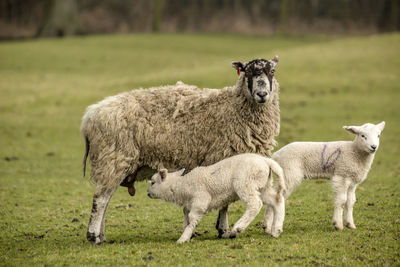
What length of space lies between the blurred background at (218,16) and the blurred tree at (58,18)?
3.22 meters

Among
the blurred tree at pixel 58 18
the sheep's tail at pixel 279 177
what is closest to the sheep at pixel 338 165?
the sheep's tail at pixel 279 177

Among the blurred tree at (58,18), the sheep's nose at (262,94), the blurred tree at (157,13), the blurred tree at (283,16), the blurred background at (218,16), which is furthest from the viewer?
the blurred background at (218,16)

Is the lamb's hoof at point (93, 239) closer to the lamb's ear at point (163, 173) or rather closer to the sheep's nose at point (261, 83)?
the lamb's ear at point (163, 173)

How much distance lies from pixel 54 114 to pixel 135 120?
14188 mm

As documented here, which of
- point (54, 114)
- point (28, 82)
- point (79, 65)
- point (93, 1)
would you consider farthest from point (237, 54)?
point (93, 1)

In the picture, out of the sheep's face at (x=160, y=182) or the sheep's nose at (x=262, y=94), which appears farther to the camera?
the sheep's face at (x=160, y=182)

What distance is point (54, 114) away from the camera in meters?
21.7

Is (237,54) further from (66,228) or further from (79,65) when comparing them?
(66,228)

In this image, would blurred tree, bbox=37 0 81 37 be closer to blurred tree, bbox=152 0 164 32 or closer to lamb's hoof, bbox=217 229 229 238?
blurred tree, bbox=152 0 164 32

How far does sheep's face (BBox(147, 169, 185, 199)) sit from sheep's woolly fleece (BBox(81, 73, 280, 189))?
1.04ft

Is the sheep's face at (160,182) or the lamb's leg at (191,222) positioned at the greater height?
the sheep's face at (160,182)

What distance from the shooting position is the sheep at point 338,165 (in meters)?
8.04

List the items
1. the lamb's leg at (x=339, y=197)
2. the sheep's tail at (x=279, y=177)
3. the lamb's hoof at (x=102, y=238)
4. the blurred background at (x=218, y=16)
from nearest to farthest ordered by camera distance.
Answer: the sheep's tail at (x=279, y=177)
the lamb's leg at (x=339, y=197)
the lamb's hoof at (x=102, y=238)
the blurred background at (x=218, y=16)

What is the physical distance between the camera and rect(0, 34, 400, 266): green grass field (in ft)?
23.5
